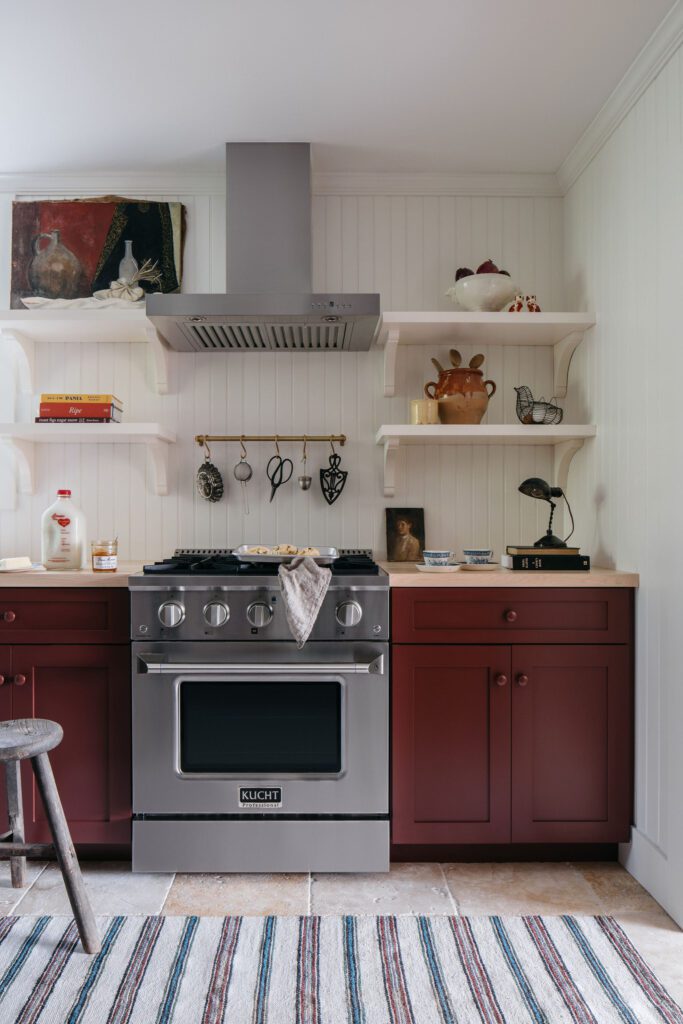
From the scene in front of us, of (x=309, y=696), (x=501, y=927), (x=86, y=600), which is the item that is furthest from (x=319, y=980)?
(x=86, y=600)

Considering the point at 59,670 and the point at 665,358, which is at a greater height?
the point at 665,358

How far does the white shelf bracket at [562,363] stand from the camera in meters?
2.67

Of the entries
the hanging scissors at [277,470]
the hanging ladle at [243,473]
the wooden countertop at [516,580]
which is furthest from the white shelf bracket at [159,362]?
the wooden countertop at [516,580]

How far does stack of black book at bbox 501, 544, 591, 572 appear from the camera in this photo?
7.36 feet

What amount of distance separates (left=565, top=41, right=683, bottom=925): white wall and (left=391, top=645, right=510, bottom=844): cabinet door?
411 mm

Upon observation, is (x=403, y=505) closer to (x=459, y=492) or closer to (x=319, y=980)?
(x=459, y=492)

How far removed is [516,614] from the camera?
2168 millimetres

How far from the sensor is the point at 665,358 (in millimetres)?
1990

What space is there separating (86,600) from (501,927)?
4.81 ft

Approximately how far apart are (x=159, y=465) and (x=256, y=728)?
1.09 metres

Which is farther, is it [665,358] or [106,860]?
[106,860]

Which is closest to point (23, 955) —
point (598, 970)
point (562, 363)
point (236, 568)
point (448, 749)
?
point (236, 568)

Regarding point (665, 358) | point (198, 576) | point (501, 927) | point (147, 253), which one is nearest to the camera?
point (501, 927)

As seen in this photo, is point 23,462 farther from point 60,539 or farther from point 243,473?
point 243,473
